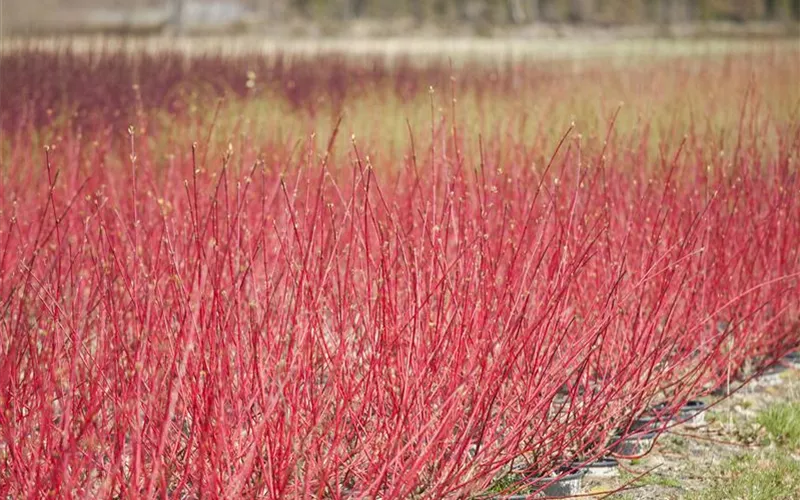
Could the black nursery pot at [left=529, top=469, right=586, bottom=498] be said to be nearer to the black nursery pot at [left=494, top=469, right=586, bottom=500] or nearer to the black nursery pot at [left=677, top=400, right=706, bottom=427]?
the black nursery pot at [left=494, top=469, right=586, bottom=500]

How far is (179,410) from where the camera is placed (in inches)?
137

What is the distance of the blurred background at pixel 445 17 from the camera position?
50.1m

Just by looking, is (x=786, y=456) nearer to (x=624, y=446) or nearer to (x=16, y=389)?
(x=624, y=446)

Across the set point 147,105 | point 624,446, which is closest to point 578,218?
point 624,446

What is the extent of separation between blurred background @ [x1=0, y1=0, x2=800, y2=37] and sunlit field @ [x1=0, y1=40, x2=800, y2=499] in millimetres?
37840

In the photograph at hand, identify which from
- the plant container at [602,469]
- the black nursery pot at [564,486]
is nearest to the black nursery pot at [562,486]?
the black nursery pot at [564,486]

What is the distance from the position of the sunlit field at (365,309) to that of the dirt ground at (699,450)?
0.11 meters

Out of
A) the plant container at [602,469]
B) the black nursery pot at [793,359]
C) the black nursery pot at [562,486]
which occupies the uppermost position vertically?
the black nursery pot at [562,486]

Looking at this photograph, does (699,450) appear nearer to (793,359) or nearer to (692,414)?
(692,414)

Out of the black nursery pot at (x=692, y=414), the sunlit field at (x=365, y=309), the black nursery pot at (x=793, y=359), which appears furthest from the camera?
the black nursery pot at (x=793, y=359)

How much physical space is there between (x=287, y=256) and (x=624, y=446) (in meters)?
1.84

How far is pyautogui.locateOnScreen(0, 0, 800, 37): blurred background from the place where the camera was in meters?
50.1

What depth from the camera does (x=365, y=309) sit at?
4059 millimetres

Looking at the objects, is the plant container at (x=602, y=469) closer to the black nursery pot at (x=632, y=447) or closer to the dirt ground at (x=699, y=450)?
the dirt ground at (x=699, y=450)
